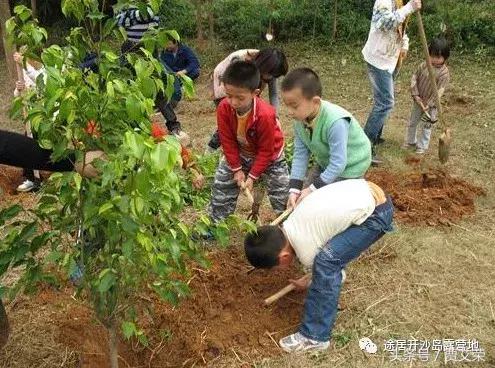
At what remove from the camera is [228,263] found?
377 cm

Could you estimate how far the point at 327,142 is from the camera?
325cm

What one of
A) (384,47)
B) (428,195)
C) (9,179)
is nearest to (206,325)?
(428,195)

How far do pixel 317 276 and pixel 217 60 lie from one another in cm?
706

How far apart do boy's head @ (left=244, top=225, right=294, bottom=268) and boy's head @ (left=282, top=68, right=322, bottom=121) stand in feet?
2.36

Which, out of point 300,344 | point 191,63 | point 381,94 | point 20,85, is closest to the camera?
point 300,344

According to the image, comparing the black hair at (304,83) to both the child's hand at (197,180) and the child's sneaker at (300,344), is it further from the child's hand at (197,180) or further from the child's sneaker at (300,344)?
the child's sneaker at (300,344)

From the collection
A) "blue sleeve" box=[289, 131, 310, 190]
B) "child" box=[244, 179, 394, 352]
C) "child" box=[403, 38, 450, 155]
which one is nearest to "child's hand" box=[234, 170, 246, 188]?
"blue sleeve" box=[289, 131, 310, 190]

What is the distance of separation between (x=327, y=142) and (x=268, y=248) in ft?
2.70

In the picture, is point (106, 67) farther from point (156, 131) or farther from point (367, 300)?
point (367, 300)

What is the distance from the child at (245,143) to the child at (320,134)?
0.25 m

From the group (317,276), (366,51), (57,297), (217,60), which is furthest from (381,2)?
(217,60)

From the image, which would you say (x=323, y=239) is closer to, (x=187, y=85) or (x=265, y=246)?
(x=265, y=246)

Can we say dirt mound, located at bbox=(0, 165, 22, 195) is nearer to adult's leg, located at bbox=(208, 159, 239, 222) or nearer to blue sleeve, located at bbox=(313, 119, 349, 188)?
adult's leg, located at bbox=(208, 159, 239, 222)

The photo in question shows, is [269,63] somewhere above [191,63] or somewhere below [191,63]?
A: above
